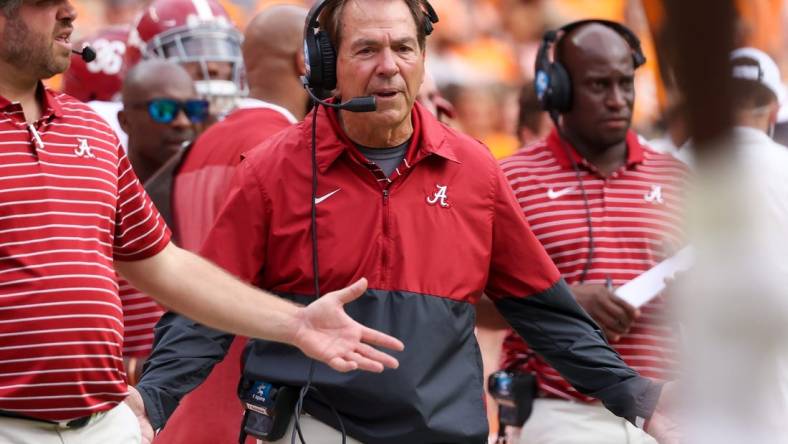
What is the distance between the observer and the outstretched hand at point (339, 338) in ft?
9.53

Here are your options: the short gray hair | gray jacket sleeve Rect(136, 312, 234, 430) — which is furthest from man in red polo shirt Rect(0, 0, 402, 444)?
gray jacket sleeve Rect(136, 312, 234, 430)

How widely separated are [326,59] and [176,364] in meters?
0.98

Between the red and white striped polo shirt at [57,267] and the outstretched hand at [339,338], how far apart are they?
0.54 m

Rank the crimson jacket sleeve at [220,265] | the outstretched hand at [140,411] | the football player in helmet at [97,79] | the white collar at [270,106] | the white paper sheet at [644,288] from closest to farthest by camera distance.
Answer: the outstretched hand at [140,411], the crimson jacket sleeve at [220,265], the white paper sheet at [644,288], the white collar at [270,106], the football player in helmet at [97,79]

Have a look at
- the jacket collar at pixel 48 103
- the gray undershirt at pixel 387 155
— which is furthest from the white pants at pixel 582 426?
the jacket collar at pixel 48 103

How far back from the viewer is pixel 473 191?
3709 mm

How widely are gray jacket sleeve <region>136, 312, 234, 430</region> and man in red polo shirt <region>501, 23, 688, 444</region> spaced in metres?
1.47

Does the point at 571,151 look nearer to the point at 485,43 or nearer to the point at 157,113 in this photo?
the point at 157,113

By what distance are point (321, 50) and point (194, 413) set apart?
125 cm

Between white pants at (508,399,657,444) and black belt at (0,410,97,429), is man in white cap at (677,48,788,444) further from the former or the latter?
white pants at (508,399,657,444)

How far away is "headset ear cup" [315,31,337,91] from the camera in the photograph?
3.87m

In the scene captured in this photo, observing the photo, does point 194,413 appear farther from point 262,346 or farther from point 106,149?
point 106,149

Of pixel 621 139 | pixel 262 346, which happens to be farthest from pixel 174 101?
pixel 262 346

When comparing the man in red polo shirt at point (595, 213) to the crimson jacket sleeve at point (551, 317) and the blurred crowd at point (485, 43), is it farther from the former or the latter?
the blurred crowd at point (485, 43)
